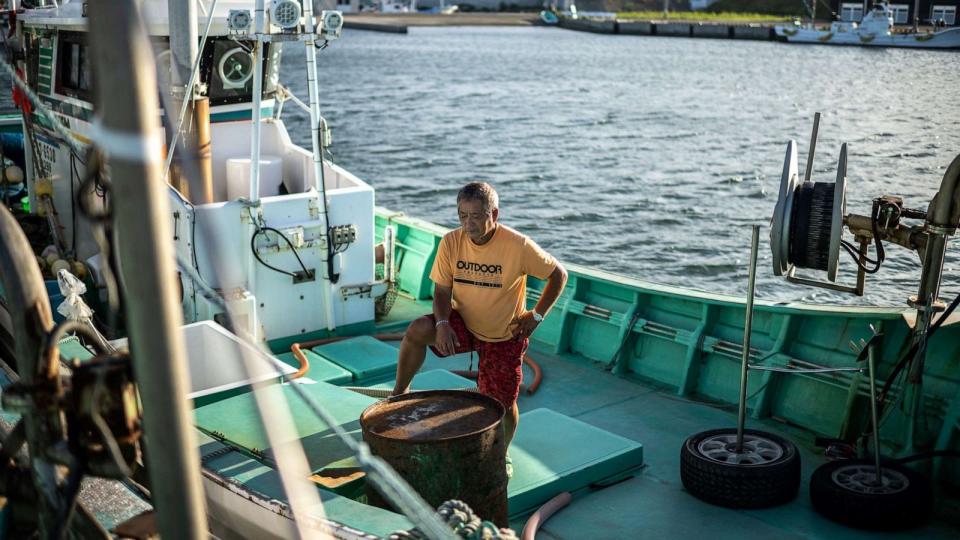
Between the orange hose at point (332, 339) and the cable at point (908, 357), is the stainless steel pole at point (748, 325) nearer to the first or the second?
the cable at point (908, 357)

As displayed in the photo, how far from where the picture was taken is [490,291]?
18.7 feet

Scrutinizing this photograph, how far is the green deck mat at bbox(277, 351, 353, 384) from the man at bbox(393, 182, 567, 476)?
203 centimetres

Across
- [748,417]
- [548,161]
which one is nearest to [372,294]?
[748,417]

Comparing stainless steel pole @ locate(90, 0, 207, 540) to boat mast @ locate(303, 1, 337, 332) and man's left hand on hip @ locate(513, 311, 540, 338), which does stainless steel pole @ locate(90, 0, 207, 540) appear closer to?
man's left hand on hip @ locate(513, 311, 540, 338)

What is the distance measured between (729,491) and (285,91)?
5.81 m

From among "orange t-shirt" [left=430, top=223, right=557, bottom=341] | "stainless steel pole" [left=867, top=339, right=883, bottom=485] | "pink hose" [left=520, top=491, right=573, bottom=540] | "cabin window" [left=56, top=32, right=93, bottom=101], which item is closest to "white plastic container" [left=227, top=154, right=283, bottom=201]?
"cabin window" [left=56, top=32, right=93, bottom=101]

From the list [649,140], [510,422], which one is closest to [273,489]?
[510,422]

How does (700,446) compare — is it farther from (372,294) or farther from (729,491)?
(372,294)

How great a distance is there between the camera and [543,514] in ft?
18.4

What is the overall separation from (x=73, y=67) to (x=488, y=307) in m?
5.66

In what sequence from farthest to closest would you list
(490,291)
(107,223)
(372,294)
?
(372,294) → (490,291) → (107,223)

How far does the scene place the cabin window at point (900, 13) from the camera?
6756cm

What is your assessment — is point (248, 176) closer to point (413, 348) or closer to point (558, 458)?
point (413, 348)

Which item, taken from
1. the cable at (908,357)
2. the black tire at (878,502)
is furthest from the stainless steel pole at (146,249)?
the cable at (908,357)
